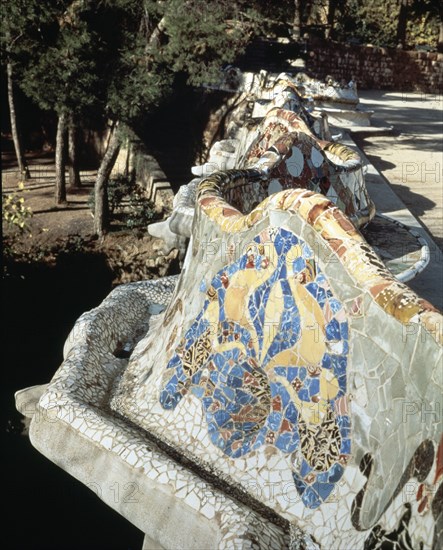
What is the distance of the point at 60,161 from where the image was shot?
14.1m

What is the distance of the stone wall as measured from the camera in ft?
69.7

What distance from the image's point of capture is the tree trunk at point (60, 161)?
1344 cm

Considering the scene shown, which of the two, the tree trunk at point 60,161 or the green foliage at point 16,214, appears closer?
the green foliage at point 16,214

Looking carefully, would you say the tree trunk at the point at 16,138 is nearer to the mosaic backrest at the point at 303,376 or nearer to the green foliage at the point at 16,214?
the green foliage at the point at 16,214

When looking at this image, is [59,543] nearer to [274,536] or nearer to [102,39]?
[274,536]

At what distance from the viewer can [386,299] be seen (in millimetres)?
2453

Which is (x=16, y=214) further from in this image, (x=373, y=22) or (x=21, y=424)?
(x=373, y=22)

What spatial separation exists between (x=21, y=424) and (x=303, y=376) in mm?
6318

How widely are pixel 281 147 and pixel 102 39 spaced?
8.96m

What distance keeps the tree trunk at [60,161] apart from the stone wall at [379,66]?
28.6 feet

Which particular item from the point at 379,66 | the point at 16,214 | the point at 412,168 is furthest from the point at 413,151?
the point at 379,66

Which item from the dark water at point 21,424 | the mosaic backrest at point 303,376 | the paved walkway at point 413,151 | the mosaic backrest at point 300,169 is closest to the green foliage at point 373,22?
the paved walkway at point 413,151

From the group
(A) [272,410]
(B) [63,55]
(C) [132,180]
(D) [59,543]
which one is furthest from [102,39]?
(A) [272,410]

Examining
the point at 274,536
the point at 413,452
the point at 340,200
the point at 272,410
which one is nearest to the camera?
the point at 413,452
